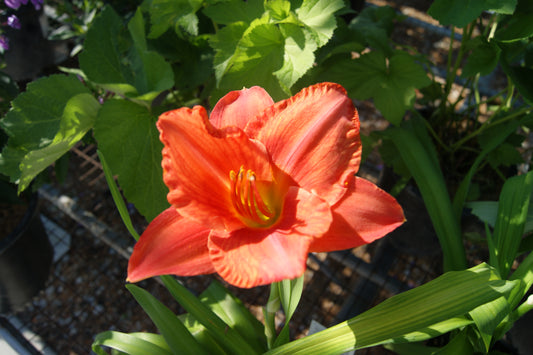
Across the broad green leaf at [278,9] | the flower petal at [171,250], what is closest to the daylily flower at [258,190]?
the flower petal at [171,250]

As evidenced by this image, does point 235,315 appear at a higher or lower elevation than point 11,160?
lower

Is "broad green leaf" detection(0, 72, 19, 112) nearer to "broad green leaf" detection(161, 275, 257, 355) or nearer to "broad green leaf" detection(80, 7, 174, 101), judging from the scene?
"broad green leaf" detection(80, 7, 174, 101)

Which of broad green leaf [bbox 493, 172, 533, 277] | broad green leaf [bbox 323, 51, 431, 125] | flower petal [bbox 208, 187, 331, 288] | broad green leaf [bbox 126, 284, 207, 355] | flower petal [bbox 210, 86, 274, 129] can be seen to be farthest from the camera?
broad green leaf [bbox 323, 51, 431, 125]

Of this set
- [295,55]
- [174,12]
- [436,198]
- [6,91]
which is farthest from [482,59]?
[6,91]

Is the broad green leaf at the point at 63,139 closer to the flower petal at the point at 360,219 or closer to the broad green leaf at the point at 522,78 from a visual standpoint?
the flower petal at the point at 360,219

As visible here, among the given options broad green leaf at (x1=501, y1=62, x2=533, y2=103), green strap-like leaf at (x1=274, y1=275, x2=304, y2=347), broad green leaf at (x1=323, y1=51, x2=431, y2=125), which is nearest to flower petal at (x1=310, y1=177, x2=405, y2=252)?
green strap-like leaf at (x1=274, y1=275, x2=304, y2=347)

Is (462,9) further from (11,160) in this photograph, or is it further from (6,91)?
(6,91)

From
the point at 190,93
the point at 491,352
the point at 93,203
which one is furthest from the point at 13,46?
the point at 491,352
